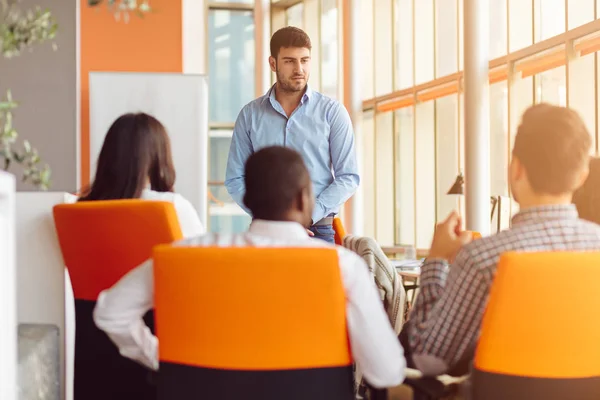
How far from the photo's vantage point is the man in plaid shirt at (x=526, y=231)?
184cm

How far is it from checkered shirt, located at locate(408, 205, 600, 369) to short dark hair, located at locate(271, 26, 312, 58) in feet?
5.93

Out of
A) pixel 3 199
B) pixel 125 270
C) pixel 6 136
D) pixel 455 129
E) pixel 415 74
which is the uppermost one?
pixel 415 74

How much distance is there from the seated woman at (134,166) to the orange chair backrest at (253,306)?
1.05m

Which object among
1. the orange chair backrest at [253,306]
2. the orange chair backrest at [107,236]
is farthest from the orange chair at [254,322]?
the orange chair backrest at [107,236]

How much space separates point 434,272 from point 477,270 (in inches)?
7.7

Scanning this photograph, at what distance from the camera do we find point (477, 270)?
1.83 metres

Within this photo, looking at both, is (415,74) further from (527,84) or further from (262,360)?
(262,360)

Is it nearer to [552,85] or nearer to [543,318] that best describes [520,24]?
[552,85]

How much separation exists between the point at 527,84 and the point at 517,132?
6885mm

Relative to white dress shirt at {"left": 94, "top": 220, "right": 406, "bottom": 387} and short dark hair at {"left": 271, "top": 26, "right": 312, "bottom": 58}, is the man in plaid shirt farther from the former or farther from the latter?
short dark hair at {"left": 271, "top": 26, "right": 312, "bottom": 58}

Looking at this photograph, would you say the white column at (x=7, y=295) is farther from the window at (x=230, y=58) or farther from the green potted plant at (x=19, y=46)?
the window at (x=230, y=58)

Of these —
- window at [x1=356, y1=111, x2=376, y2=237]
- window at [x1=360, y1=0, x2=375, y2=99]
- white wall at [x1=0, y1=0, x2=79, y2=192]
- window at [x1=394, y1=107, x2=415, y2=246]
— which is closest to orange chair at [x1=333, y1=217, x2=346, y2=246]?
white wall at [x1=0, y1=0, x2=79, y2=192]

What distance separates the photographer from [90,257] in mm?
2580

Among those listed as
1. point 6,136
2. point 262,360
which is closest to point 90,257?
point 6,136
